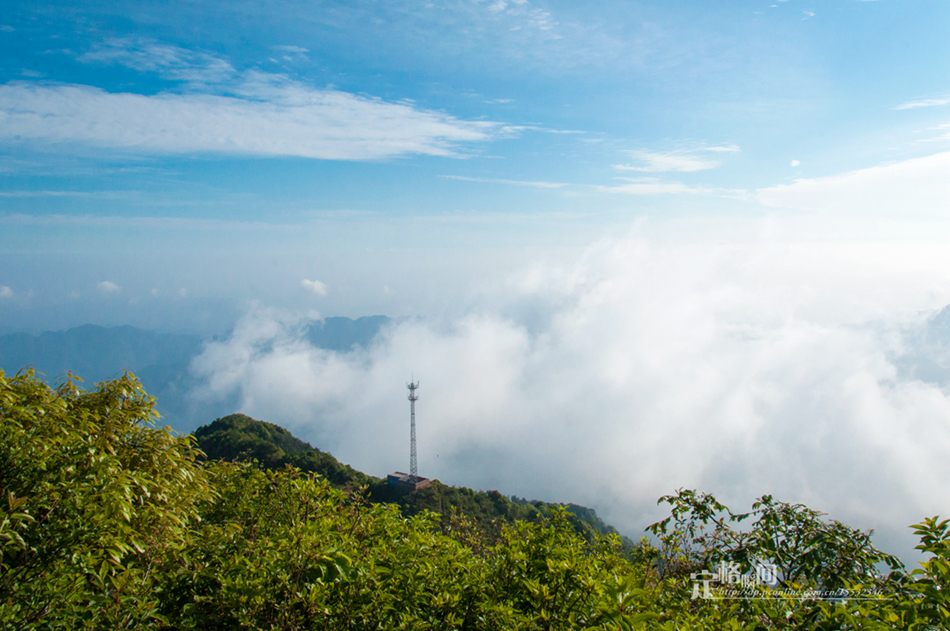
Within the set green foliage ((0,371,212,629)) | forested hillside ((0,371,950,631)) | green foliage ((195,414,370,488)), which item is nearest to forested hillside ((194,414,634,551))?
green foliage ((195,414,370,488))

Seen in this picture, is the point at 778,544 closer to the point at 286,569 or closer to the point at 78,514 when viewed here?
the point at 286,569

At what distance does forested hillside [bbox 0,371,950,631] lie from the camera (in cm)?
295

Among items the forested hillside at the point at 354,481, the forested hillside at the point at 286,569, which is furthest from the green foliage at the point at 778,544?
the forested hillside at the point at 354,481

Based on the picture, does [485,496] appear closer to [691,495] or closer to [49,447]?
[691,495]

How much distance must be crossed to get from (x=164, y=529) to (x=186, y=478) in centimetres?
70

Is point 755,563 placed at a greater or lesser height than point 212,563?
lesser

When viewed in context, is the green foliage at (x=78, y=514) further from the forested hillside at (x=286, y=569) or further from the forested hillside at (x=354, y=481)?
the forested hillside at (x=354, y=481)

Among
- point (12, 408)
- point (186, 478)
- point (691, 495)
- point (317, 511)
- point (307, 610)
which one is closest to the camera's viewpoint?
point (307, 610)

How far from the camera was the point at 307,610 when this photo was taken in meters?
3.09

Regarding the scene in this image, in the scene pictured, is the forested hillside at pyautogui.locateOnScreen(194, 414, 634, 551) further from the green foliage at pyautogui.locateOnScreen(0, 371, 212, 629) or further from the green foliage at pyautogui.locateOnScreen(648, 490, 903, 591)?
the green foliage at pyautogui.locateOnScreen(0, 371, 212, 629)

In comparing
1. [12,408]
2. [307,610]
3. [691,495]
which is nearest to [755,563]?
[691,495]

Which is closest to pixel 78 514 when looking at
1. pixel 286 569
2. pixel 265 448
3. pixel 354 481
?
pixel 286 569

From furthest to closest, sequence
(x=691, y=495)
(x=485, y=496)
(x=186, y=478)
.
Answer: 1. (x=485, y=496)
2. (x=691, y=495)
3. (x=186, y=478)

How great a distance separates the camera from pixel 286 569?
3184 mm
